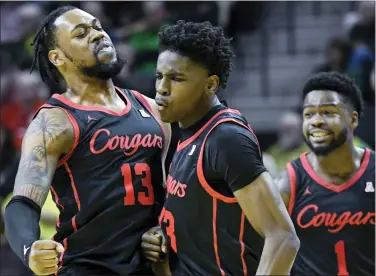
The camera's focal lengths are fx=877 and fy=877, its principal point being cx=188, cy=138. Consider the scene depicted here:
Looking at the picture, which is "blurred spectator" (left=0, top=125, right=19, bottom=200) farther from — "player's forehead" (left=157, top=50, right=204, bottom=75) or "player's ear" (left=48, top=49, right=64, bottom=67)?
"player's forehead" (left=157, top=50, right=204, bottom=75)

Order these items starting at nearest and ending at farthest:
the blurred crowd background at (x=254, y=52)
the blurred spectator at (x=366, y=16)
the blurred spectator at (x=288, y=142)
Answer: the blurred spectator at (x=288, y=142)
the blurred crowd background at (x=254, y=52)
the blurred spectator at (x=366, y=16)

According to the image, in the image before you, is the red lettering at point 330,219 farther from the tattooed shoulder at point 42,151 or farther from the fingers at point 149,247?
the tattooed shoulder at point 42,151

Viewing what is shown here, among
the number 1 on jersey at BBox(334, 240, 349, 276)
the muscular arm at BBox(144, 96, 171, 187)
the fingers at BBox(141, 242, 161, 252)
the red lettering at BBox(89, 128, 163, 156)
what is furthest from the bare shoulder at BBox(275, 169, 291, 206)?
the fingers at BBox(141, 242, 161, 252)

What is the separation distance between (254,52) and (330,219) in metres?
5.08

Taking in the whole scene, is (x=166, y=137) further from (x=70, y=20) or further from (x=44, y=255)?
(x=44, y=255)

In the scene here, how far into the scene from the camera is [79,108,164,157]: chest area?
4.46 meters

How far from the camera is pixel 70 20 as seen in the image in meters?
4.64

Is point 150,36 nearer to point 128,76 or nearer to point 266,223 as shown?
point 128,76

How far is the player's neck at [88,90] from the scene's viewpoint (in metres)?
4.62

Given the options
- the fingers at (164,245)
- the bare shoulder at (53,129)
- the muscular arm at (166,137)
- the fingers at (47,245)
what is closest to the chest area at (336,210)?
the muscular arm at (166,137)

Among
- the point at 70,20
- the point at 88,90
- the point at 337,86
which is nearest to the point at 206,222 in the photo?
the point at 88,90

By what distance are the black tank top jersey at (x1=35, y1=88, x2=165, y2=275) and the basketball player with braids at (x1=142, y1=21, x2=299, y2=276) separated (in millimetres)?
359

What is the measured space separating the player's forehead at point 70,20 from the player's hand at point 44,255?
132cm

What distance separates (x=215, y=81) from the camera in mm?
4012
